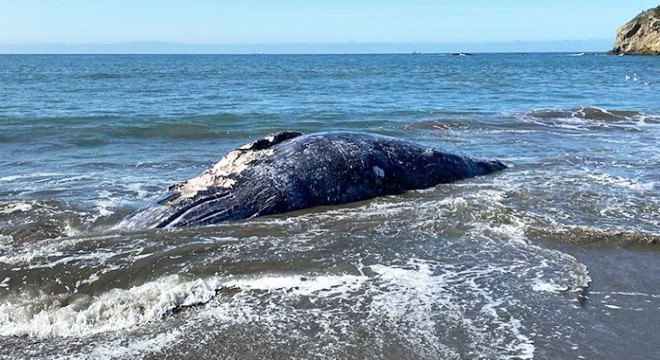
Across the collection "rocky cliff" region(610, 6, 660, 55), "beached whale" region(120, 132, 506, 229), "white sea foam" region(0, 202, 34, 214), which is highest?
"rocky cliff" region(610, 6, 660, 55)

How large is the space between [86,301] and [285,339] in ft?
6.17

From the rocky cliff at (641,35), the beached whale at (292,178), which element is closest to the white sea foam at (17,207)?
the beached whale at (292,178)

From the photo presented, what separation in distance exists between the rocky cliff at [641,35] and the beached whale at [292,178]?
11675 cm

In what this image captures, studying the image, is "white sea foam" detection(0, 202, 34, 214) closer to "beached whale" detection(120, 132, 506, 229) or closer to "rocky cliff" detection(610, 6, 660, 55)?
"beached whale" detection(120, 132, 506, 229)

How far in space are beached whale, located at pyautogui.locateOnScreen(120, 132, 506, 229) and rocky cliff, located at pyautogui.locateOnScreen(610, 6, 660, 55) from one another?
116746 mm

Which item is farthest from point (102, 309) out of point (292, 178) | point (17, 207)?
point (17, 207)

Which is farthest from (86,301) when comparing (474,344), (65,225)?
(474,344)

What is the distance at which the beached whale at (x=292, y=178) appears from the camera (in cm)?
746

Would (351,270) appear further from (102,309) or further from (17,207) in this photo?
(17,207)

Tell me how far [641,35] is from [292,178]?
125m

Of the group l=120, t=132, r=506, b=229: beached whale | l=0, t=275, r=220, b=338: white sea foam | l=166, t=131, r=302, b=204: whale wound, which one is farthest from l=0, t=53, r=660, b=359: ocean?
l=166, t=131, r=302, b=204: whale wound

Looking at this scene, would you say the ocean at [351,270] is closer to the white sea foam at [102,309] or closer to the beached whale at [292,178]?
the white sea foam at [102,309]

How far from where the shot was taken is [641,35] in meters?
115

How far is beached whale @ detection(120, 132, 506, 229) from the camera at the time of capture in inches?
294
